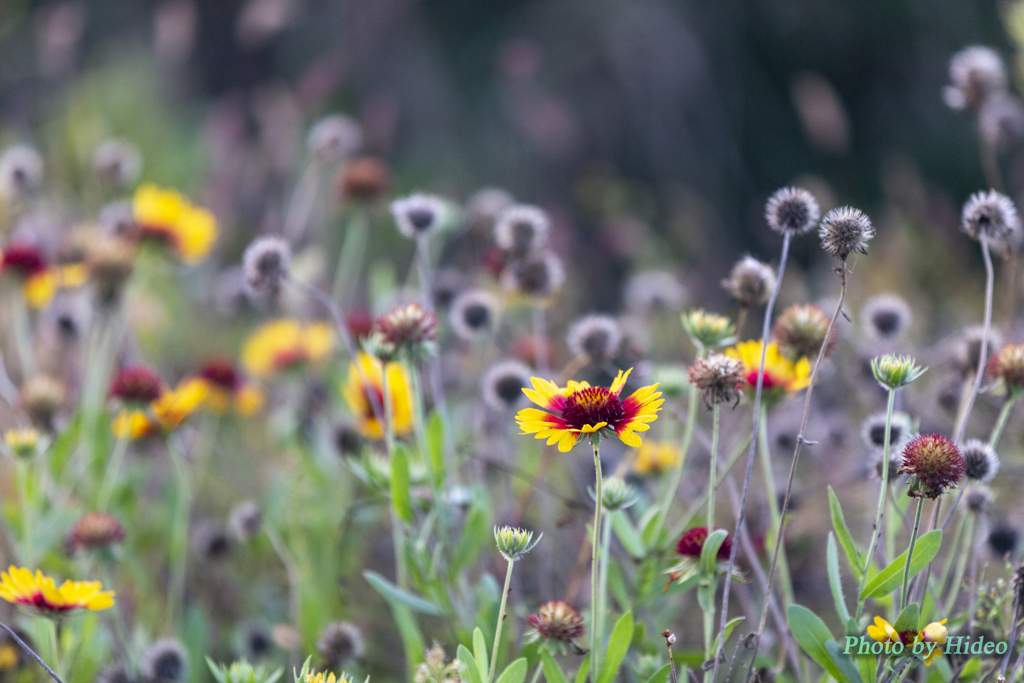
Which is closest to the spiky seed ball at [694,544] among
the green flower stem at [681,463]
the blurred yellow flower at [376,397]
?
the green flower stem at [681,463]

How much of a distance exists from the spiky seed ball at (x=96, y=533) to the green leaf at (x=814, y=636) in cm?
135

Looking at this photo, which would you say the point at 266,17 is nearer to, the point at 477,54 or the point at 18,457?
the point at 18,457

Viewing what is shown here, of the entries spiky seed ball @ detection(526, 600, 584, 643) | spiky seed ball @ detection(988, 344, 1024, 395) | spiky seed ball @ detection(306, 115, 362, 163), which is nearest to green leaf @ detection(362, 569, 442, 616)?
spiky seed ball @ detection(526, 600, 584, 643)

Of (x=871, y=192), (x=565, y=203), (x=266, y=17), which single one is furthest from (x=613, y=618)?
(x=871, y=192)

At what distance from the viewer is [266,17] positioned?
3.25m

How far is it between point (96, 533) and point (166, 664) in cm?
31

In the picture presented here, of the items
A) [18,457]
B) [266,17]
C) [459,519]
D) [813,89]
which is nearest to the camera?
[18,457]

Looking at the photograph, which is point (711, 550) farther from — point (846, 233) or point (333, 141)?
point (333, 141)

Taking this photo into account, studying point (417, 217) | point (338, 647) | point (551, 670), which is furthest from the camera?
point (417, 217)

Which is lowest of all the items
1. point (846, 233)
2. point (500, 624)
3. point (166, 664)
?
point (166, 664)

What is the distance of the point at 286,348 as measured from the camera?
240 centimetres

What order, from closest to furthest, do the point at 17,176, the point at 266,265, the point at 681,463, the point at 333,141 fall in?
1. the point at 681,463
2. the point at 266,265
3. the point at 17,176
4. the point at 333,141

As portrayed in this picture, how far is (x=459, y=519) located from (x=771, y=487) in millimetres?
924

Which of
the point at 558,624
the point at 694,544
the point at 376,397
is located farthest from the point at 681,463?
the point at 376,397
